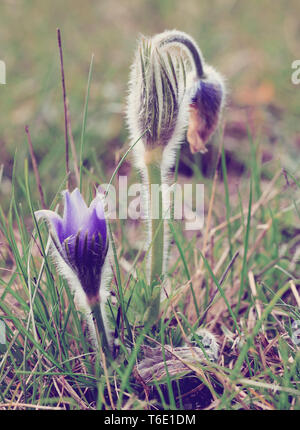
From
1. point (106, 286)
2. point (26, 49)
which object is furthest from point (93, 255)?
point (26, 49)

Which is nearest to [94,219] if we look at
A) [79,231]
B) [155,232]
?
[79,231]

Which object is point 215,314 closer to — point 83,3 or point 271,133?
point 271,133

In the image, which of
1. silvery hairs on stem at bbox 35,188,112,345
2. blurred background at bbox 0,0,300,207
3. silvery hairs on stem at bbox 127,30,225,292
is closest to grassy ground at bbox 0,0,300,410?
blurred background at bbox 0,0,300,207

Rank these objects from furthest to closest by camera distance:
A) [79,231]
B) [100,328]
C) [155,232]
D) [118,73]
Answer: [118,73]
[155,232]
[100,328]
[79,231]

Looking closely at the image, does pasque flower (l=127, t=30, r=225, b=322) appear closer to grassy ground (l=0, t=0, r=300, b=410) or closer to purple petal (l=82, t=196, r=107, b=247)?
grassy ground (l=0, t=0, r=300, b=410)

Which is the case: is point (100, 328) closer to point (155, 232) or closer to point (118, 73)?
point (155, 232)

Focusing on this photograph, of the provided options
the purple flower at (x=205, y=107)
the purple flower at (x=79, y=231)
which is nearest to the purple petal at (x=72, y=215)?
the purple flower at (x=79, y=231)

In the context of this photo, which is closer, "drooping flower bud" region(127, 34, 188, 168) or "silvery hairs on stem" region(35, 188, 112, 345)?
"silvery hairs on stem" region(35, 188, 112, 345)
